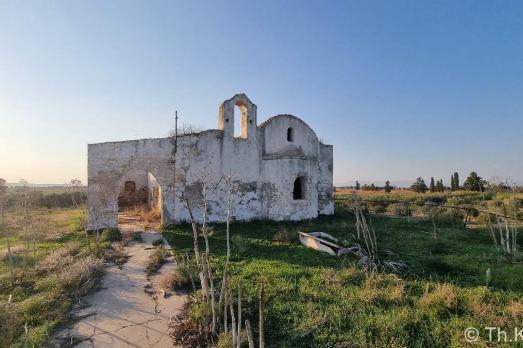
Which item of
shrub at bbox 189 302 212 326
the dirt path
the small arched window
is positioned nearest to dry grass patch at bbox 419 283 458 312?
shrub at bbox 189 302 212 326

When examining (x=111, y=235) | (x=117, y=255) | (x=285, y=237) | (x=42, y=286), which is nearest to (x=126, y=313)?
(x=42, y=286)

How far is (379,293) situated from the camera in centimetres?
714

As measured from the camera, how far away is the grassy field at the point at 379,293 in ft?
18.8

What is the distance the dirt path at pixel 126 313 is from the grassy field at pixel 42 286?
14.3 inches

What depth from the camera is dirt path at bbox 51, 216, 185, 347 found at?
5883 millimetres

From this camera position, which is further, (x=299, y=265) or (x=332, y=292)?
(x=299, y=265)

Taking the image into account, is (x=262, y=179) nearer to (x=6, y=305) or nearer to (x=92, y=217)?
(x=92, y=217)

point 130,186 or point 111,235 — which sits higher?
point 130,186

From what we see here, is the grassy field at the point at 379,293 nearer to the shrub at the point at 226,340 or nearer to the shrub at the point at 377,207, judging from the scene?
the shrub at the point at 226,340

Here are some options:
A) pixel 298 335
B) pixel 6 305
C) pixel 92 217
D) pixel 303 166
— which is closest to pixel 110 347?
pixel 6 305

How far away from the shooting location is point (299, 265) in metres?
9.60

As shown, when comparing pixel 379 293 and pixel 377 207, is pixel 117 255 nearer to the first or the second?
pixel 379 293

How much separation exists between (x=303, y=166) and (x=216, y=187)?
497 cm

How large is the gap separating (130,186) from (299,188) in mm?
14137
